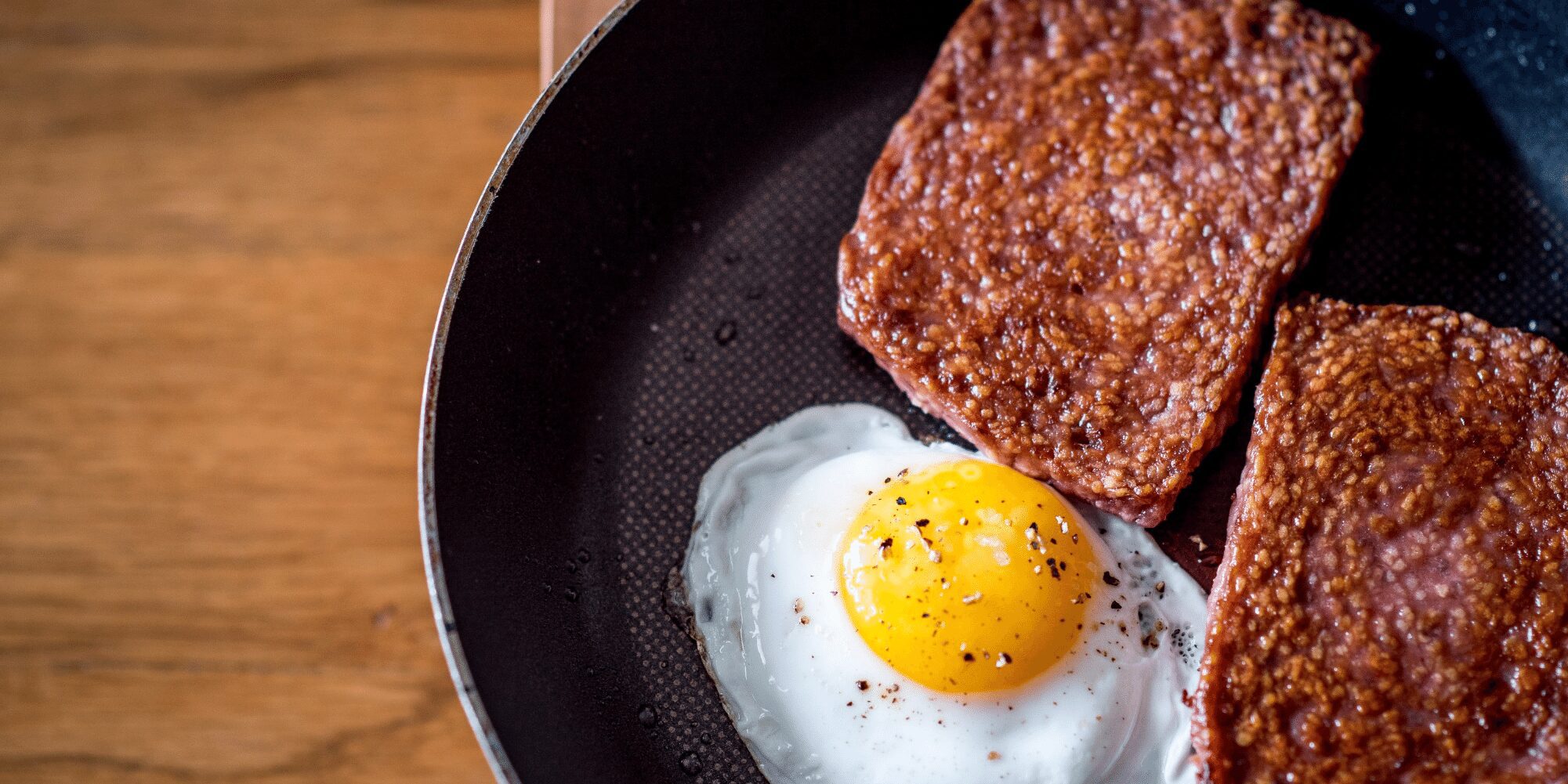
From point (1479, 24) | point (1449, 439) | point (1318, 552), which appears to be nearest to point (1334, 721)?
point (1318, 552)

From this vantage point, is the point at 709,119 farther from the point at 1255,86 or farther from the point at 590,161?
the point at 1255,86

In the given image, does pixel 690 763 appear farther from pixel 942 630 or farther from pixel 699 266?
pixel 699 266

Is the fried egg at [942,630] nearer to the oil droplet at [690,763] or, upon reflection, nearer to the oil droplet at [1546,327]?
the oil droplet at [690,763]

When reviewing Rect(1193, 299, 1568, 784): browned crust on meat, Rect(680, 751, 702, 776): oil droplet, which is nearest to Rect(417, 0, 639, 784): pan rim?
Rect(680, 751, 702, 776): oil droplet

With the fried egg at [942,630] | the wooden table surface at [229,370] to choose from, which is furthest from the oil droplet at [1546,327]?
the wooden table surface at [229,370]

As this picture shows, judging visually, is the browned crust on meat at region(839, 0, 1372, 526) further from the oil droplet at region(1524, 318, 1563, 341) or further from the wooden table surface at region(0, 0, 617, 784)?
the wooden table surface at region(0, 0, 617, 784)

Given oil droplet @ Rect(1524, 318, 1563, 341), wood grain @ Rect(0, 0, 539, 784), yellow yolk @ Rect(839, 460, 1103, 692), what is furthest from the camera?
wood grain @ Rect(0, 0, 539, 784)
